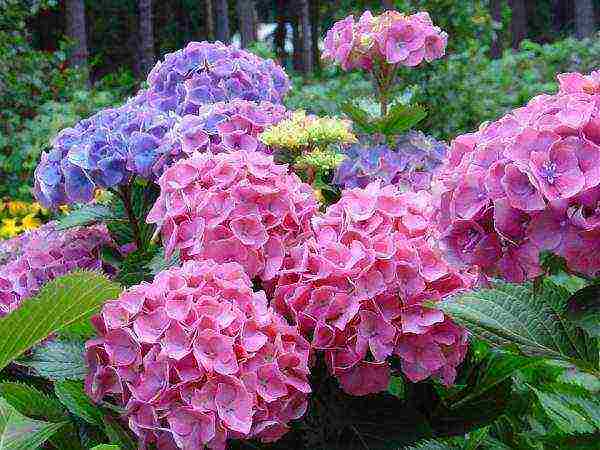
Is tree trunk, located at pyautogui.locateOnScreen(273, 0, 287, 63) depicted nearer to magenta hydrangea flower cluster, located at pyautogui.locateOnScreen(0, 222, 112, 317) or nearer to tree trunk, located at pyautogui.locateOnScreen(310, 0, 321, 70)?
tree trunk, located at pyautogui.locateOnScreen(310, 0, 321, 70)

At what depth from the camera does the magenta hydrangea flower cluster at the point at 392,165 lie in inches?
77.0

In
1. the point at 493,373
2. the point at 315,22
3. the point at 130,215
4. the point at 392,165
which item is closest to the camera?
the point at 493,373

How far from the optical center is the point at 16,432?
1.07 metres

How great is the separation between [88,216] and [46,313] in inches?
25.6

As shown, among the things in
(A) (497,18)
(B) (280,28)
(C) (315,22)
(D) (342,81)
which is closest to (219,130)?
(D) (342,81)

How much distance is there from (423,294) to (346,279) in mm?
116

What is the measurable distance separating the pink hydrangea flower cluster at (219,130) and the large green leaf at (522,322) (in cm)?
73

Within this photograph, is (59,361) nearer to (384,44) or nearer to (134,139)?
(134,139)

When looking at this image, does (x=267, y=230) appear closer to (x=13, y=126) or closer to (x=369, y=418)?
(x=369, y=418)

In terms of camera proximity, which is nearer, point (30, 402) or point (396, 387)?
point (30, 402)

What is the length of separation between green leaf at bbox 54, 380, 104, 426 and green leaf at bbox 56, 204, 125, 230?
0.50m

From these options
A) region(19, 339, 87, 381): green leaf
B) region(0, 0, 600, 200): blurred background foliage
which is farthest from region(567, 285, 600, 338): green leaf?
region(0, 0, 600, 200): blurred background foliage

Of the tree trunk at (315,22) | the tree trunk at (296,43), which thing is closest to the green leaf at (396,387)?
the tree trunk at (296,43)

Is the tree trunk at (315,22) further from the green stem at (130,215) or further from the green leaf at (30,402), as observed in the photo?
the green leaf at (30,402)
